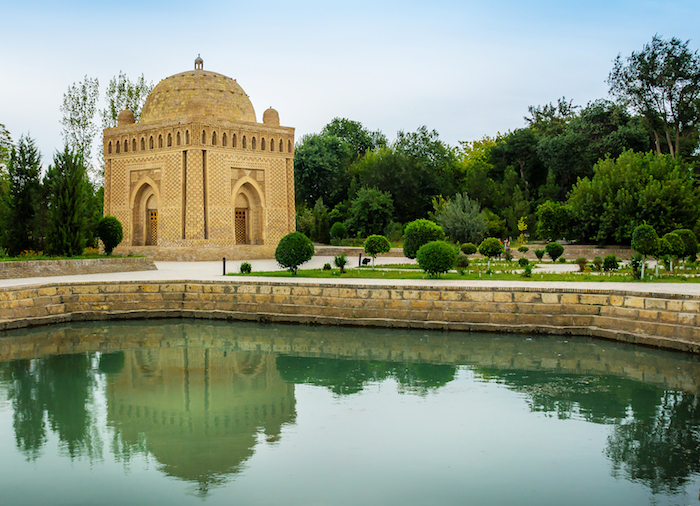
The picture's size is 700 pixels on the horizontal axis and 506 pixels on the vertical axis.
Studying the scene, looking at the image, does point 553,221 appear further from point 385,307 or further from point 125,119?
point 125,119

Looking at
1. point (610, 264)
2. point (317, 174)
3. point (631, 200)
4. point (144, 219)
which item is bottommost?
point (610, 264)

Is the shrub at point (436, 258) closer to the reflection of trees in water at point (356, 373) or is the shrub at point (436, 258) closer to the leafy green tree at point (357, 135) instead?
the reflection of trees in water at point (356, 373)

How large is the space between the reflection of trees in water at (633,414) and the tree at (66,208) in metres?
12.4

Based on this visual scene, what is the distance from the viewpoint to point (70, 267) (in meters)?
16.0

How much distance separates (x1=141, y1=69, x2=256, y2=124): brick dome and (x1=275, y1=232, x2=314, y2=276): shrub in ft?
37.2

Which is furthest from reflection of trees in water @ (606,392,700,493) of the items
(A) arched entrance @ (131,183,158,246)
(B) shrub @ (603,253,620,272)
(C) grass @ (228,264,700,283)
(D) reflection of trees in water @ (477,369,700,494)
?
(A) arched entrance @ (131,183,158,246)

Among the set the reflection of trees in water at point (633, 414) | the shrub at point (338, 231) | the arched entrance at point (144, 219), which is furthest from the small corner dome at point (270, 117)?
the reflection of trees in water at point (633, 414)

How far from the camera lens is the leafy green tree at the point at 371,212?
103 ft

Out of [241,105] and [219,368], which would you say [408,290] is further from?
[241,105]

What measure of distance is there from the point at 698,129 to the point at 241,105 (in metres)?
22.6

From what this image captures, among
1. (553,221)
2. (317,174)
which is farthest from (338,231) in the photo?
(553,221)

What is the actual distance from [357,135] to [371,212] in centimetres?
1880

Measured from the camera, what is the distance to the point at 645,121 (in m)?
32.2

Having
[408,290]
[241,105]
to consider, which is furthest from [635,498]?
[241,105]
